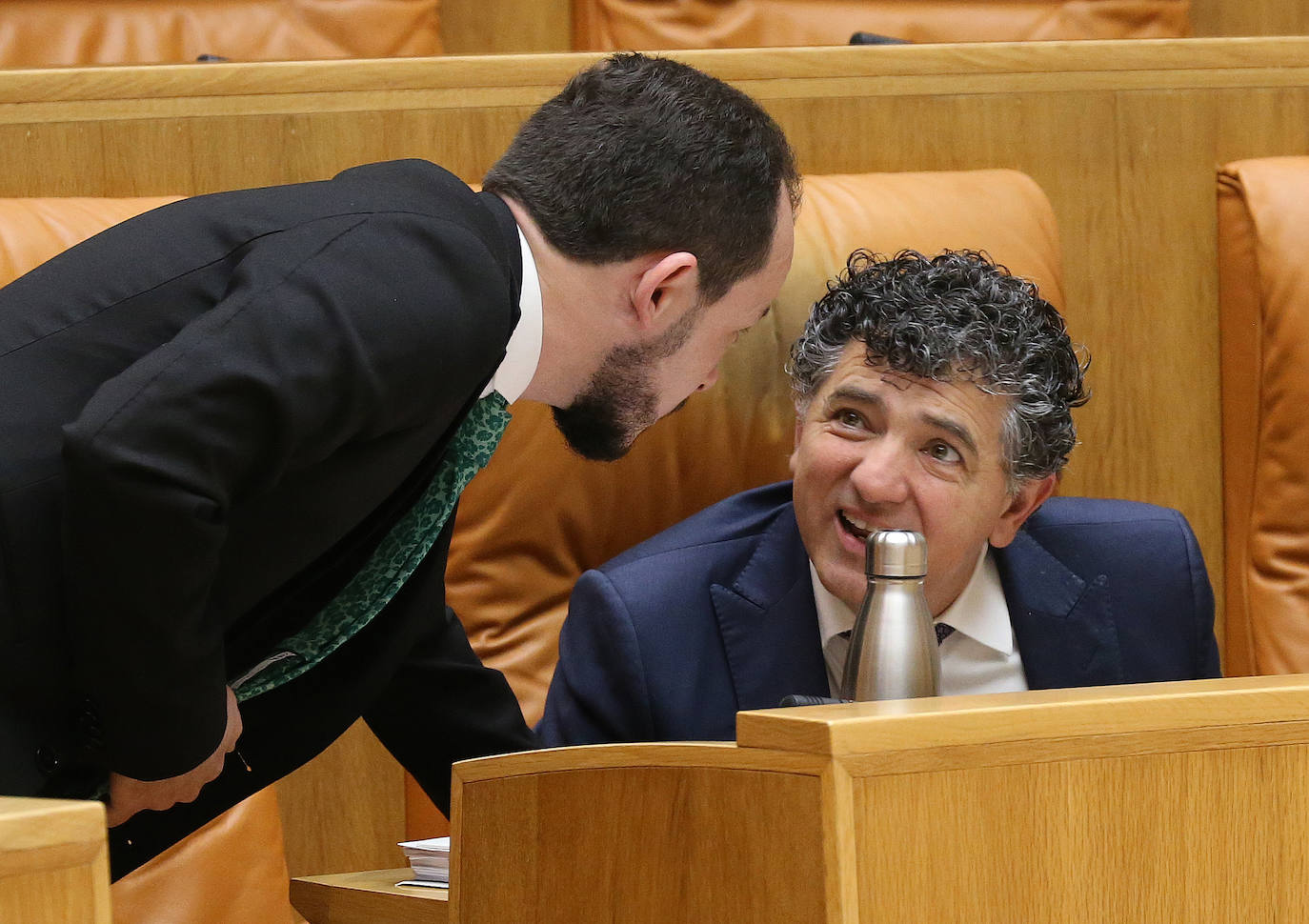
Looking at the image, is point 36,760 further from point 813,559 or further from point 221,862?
point 813,559

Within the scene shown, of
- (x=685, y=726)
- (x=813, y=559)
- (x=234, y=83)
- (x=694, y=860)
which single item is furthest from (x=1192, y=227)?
(x=694, y=860)

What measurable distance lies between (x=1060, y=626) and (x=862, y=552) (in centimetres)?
24

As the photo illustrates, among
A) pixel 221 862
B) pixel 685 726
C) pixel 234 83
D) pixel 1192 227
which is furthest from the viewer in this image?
pixel 1192 227

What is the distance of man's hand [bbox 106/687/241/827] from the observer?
986 mm

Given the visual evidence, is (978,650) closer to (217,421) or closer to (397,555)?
(397,555)

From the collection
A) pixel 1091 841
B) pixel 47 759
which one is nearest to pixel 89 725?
pixel 47 759

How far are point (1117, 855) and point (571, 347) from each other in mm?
495

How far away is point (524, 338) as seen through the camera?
1.07 m

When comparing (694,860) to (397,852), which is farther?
(397,852)

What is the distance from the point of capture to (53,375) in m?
0.93

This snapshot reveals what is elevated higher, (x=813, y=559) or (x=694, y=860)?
(x=813, y=559)

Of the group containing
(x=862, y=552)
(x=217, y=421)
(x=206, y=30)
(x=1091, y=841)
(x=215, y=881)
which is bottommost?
(x=215, y=881)

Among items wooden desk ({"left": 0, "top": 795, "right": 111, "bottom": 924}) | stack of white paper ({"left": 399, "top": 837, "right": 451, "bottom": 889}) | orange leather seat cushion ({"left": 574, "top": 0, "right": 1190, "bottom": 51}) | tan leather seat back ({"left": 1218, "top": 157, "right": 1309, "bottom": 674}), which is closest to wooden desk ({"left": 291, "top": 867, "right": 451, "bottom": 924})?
stack of white paper ({"left": 399, "top": 837, "right": 451, "bottom": 889})

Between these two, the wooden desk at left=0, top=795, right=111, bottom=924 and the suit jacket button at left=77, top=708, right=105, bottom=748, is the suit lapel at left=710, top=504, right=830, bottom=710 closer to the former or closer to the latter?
the suit jacket button at left=77, top=708, right=105, bottom=748
